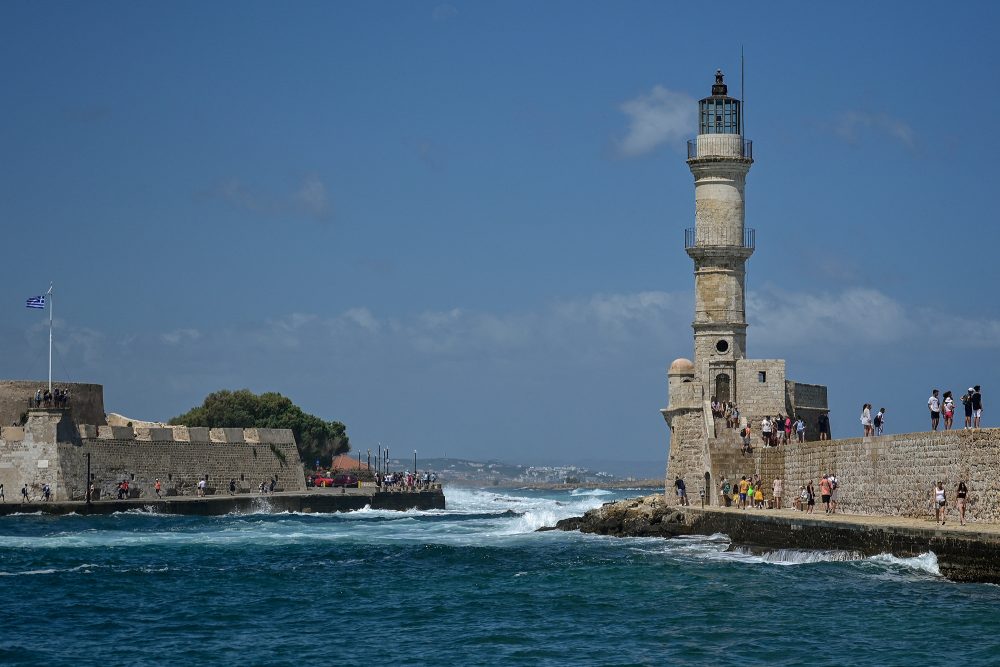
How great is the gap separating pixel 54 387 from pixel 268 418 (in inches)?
918

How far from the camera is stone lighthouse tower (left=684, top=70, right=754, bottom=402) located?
36.6m

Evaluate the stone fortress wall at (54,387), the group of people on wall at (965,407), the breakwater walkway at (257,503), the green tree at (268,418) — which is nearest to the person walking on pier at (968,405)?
the group of people on wall at (965,407)

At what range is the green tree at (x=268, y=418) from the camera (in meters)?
73.6

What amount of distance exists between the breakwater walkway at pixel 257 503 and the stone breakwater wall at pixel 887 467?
2043cm

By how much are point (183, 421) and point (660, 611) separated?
55.8 metres

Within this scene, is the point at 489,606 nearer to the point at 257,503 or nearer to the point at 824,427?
the point at 824,427

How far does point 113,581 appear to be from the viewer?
26109 millimetres

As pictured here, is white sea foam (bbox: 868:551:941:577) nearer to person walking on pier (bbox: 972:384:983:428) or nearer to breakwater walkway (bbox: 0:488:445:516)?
person walking on pier (bbox: 972:384:983:428)

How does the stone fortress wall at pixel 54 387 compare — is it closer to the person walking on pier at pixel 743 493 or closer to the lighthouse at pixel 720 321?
the lighthouse at pixel 720 321

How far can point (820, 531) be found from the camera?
25156 millimetres

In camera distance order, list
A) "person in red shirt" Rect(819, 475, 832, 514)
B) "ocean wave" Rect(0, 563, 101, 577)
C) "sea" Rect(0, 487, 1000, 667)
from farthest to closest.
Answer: "person in red shirt" Rect(819, 475, 832, 514)
"ocean wave" Rect(0, 563, 101, 577)
"sea" Rect(0, 487, 1000, 667)

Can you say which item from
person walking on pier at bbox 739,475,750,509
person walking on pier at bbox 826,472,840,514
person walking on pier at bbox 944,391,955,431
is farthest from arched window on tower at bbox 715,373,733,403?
person walking on pier at bbox 944,391,955,431

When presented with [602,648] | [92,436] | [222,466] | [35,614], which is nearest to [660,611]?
[602,648]

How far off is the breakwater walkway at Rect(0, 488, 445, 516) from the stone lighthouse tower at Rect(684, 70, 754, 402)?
62.3 feet
